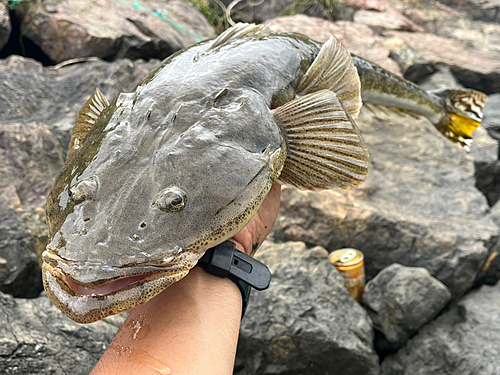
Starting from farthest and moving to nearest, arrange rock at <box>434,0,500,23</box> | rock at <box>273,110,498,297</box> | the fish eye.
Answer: rock at <box>434,0,500,23</box>
rock at <box>273,110,498,297</box>
the fish eye

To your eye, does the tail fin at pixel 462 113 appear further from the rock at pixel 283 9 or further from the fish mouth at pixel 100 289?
the rock at pixel 283 9

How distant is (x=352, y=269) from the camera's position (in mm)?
3561

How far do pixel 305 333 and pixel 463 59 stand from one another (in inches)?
262

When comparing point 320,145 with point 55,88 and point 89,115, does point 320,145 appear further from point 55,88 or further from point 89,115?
point 55,88

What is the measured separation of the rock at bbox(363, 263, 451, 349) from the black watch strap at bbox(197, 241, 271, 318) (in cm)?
176

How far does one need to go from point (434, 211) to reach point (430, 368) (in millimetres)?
1728

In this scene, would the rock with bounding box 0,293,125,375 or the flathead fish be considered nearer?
the flathead fish

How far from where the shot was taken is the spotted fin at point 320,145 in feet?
7.06

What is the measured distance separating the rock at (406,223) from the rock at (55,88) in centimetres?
221

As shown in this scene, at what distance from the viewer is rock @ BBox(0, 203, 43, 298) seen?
9.25 feet

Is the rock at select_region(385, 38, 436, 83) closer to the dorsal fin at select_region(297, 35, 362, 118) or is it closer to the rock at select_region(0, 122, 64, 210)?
the dorsal fin at select_region(297, 35, 362, 118)

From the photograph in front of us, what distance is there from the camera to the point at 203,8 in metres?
7.91

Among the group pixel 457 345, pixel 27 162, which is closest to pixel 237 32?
pixel 27 162

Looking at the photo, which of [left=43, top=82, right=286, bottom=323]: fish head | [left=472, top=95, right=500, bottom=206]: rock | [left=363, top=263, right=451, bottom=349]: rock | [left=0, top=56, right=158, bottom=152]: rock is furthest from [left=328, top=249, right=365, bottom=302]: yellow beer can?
[left=0, top=56, right=158, bottom=152]: rock
